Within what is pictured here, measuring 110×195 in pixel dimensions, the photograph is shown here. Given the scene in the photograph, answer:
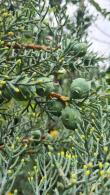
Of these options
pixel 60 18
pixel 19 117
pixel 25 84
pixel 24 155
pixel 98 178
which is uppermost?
pixel 60 18

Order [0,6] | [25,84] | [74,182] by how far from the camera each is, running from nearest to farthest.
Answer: [74,182] → [25,84] → [0,6]

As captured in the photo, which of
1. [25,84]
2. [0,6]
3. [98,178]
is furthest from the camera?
[0,6]

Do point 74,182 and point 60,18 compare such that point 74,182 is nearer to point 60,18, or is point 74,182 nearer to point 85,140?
point 85,140

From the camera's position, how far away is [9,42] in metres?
2.59

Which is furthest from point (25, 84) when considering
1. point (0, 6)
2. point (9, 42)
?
point (0, 6)

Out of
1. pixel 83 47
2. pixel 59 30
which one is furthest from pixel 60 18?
pixel 83 47

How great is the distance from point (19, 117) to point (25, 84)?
28.5 inches

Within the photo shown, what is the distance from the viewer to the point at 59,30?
2799mm

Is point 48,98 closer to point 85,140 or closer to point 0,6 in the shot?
point 85,140

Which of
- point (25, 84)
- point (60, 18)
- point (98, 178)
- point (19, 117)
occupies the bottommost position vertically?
point (19, 117)

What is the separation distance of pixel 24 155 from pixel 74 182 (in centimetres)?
155

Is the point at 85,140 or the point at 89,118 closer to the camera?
the point at 85,140

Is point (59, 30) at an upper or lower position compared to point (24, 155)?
upper

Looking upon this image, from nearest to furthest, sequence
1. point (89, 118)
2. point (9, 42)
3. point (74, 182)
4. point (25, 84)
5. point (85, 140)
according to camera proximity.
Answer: point (74, 182) < point (85, 140) < point (25, 84) < point (89, 118) < point (9, 42)
